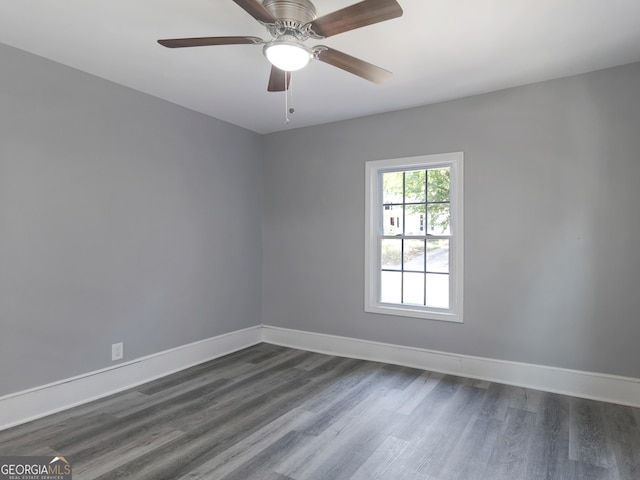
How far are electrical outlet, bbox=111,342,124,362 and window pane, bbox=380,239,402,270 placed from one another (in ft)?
8.48

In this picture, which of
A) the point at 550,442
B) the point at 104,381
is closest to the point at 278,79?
the point at 104,381

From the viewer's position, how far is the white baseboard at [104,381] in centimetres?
260

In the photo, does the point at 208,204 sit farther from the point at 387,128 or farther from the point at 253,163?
the point at 387,128

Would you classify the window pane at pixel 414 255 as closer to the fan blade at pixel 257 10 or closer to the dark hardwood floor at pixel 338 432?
the dark hardwood floor at pixel 338 432

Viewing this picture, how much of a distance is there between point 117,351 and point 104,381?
243mm

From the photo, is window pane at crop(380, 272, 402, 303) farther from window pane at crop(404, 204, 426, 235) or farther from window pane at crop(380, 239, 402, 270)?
window pane at crop(404, 204, 426, 235)

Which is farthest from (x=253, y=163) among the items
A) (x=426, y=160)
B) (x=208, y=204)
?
(x=426, y=160)

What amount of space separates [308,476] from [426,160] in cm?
285

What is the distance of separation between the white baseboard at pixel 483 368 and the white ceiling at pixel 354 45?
7.92 feet

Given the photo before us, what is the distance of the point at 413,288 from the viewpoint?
3.88 m

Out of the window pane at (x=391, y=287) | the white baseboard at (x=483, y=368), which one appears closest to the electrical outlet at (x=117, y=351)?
the white baseboard at (x=483, y=368)

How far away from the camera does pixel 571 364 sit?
3.05 metres

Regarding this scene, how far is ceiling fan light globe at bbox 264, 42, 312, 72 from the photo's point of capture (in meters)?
1.96


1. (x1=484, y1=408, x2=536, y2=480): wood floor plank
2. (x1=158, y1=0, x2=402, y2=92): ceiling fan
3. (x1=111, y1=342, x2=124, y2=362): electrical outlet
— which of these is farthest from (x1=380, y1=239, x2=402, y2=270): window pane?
(x1=111, y1=342, x2=124, y2=362): electrical outlet
